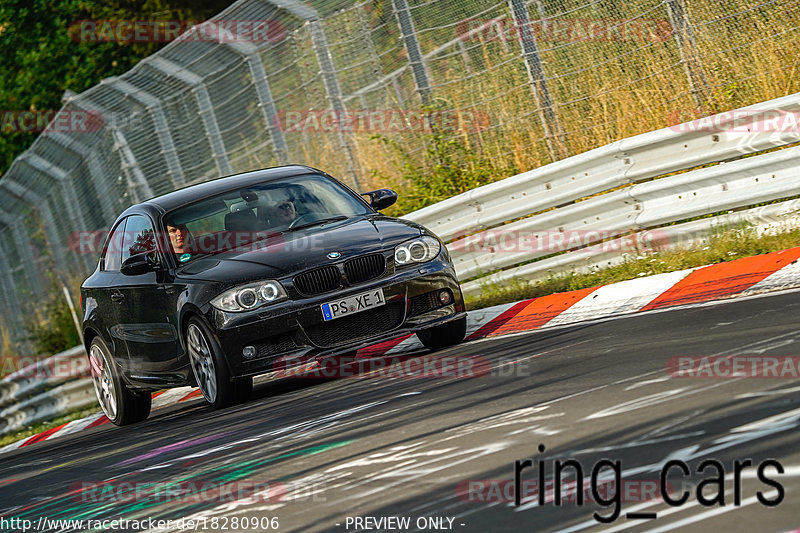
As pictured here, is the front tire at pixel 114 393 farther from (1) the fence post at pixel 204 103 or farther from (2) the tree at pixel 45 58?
(2) the tree at pixel 45 58

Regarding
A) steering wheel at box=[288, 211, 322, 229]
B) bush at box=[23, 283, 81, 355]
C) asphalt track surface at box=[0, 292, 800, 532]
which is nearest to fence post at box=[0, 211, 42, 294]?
bush at box=[23, 283, 81, 355]

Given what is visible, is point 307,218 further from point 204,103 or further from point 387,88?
point 204,103

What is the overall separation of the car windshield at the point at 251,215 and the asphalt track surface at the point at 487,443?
4.05ft

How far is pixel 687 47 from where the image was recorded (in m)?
11.7

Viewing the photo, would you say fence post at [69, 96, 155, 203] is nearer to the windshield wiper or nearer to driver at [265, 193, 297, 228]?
driver at [265, 193, 297, 228]

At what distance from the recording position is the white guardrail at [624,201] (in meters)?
9.49

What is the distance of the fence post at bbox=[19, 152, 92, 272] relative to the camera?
20.9 m

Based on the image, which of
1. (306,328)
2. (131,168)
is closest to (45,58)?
(131,168)

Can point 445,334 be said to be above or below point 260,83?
below

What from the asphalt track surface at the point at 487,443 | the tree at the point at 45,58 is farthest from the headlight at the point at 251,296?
the tree at the point at 45,58

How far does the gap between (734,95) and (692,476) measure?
8.16m

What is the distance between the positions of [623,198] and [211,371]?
370 centimetres

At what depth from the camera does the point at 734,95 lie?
11.8 m

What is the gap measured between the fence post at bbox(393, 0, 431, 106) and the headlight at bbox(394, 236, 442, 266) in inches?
203
